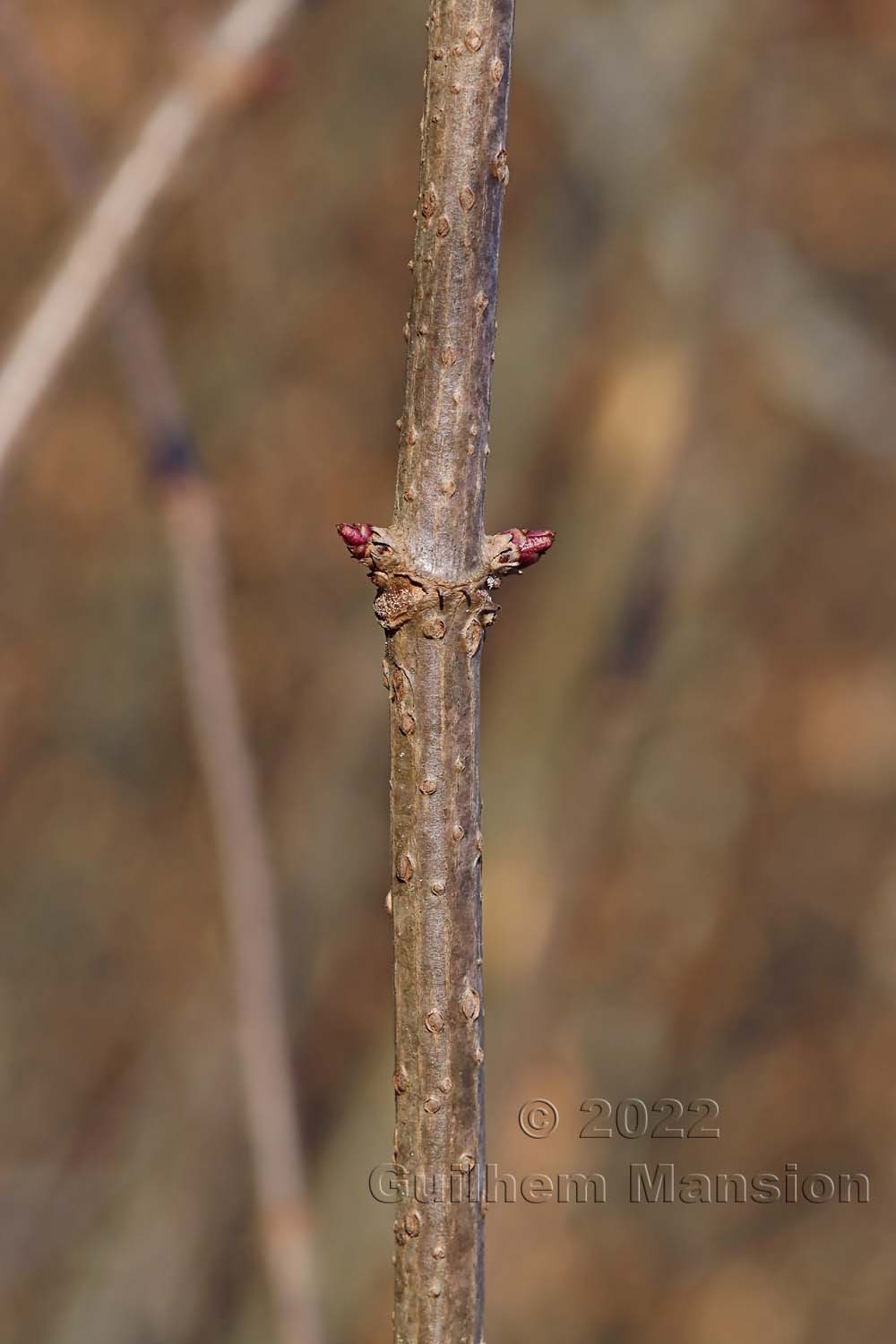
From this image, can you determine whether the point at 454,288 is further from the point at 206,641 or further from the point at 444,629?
the point at 206,641

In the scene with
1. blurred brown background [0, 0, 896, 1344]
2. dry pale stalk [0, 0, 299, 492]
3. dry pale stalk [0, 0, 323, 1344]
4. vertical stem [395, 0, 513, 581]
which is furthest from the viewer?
blurred brown background [0, 0, 896, 1344]

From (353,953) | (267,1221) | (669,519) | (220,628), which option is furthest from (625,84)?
(353,953)

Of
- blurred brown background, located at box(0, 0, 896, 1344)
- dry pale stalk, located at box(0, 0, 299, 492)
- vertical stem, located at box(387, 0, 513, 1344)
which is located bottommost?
vertical stem, located at box(387, 0, 513, 1344)

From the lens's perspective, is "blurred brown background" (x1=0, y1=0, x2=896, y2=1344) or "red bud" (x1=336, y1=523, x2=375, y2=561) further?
"blurred brown background" (x1=0, y1=0, x2=896, y2=1344)

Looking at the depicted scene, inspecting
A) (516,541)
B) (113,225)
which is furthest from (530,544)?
(113,225)

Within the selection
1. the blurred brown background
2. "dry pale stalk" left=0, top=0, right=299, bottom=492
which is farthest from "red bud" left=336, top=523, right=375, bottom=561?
the blurred brown background

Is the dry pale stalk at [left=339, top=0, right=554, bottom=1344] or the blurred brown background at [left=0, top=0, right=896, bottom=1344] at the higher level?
the blurred brown background at [left=0, top=0, right=896, bottom=1344]

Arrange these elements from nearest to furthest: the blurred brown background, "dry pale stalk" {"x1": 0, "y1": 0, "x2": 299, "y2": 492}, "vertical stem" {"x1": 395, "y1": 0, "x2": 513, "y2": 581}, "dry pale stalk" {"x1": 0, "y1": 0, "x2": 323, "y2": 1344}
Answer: "vertical stem" {"x1": 395, "y1": 0, "x2": 513, "y2": 581}, "dry pale stalk" {"x1": 0, "y1": 0, "x2": 299, "y2": 492}, "dry pale stalk" {"x1": 0, "y1": 0, "x2": 323, "y2": 1344}, the blurred brown background

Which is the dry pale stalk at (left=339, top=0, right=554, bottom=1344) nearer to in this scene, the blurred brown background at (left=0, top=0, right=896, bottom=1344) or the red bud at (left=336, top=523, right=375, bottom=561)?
the red bud at (left=336, top=523, right=375, bottom=561)
